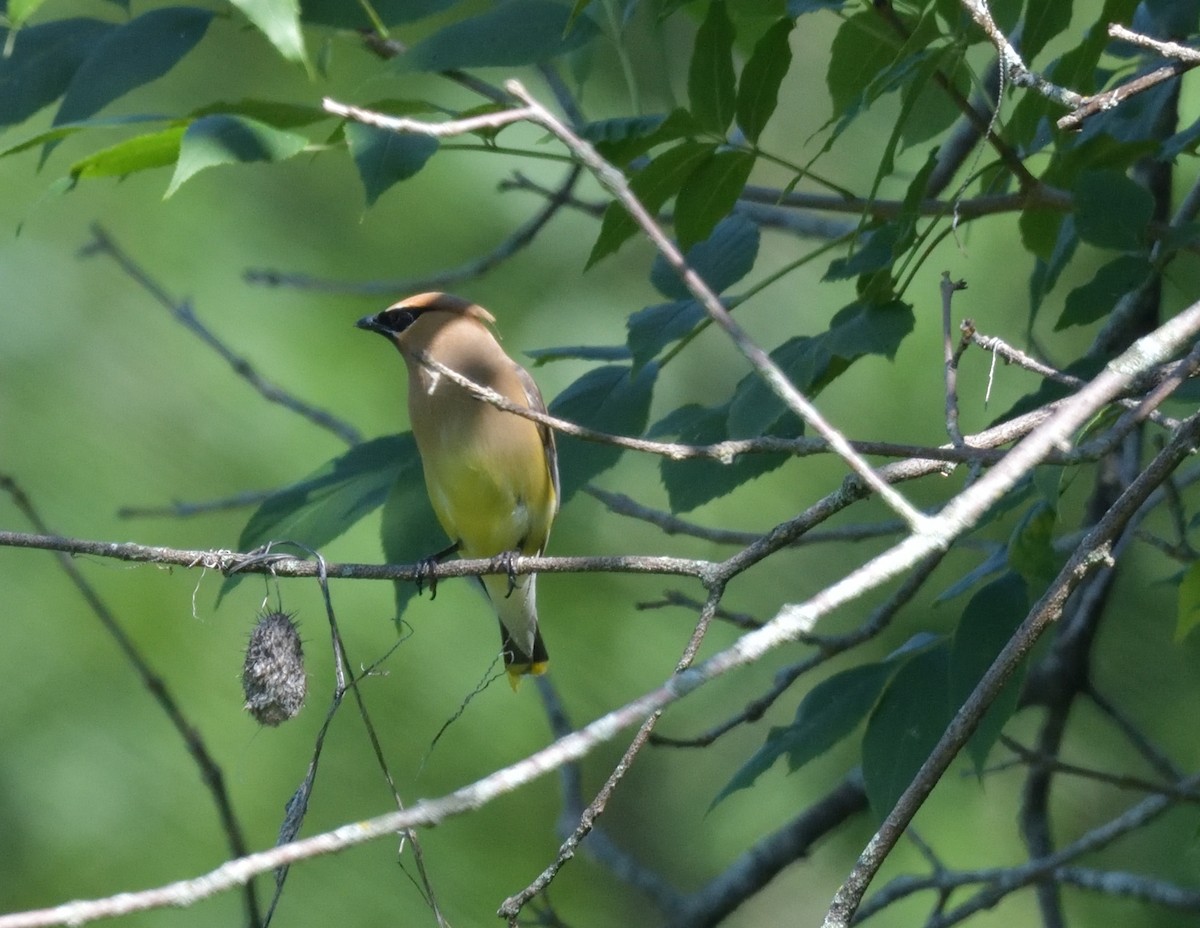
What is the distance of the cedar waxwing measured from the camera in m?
4.45

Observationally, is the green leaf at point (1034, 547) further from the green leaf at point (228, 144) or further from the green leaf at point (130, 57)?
the green leaf at point (130, 57)

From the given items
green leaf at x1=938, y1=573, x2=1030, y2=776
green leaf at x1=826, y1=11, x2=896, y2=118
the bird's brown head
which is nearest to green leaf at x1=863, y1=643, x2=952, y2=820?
green leaf at x1=938, y1=573, x2=1030, y2=776

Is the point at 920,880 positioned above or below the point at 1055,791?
above

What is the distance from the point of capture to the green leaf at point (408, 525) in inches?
130

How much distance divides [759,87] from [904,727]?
46.4 inches

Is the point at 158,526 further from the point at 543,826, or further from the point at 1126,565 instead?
the point at 1126,565

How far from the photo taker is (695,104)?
287cm

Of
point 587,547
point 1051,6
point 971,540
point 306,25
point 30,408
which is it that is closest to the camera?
point 1051,6

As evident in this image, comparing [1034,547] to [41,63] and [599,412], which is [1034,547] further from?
[41,63]

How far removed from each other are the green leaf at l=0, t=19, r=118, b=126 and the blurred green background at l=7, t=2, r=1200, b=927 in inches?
75.4

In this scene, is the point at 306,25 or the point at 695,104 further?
the point at 306,25

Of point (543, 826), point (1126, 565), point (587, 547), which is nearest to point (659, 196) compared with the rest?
point (1126, 565)

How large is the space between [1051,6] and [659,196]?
29.8 inches

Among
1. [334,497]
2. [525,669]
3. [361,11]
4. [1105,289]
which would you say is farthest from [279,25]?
[525,669]
